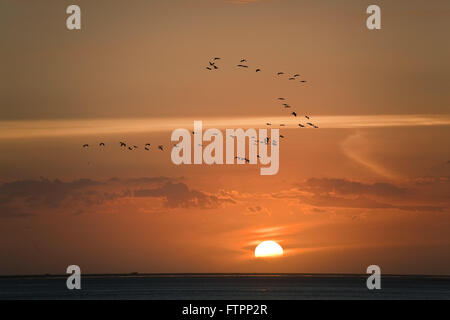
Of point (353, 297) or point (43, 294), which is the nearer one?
point (353, 297)

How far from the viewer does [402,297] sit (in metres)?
154
